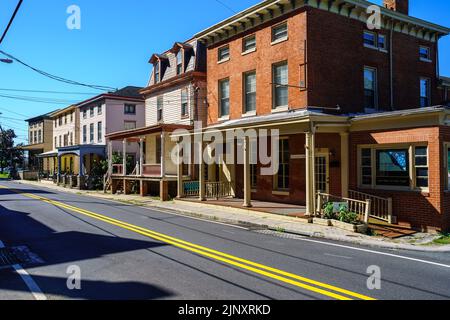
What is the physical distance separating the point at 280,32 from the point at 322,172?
22.7 feet

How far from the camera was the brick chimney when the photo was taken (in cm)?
2077

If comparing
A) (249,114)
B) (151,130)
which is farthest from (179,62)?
(249,114)

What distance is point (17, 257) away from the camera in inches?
347

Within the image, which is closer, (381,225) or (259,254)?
(259,254)

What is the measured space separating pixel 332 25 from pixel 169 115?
13.4m

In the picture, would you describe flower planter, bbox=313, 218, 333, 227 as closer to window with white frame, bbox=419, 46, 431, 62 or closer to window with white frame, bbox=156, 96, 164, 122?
window with white frame, bbox=419, 46, 431, 62

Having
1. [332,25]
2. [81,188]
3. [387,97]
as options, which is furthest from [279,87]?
[81,188]

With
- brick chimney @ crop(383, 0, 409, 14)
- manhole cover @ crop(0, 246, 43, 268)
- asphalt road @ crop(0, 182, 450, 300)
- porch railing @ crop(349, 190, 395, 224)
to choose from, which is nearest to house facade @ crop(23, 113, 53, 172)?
brick chimney @ crop(383, 0, 409, 14)

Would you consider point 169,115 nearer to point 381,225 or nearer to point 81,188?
point 81,188

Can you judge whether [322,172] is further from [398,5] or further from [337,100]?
[398,5]

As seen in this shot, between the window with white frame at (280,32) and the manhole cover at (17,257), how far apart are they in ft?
45.5

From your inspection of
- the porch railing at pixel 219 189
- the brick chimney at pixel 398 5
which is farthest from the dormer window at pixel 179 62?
the brick chimney at pixel 398 5

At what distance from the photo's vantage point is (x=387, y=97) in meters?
19.6

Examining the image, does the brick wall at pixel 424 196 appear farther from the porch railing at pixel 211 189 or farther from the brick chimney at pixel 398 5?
the brick chimney at pixel 398 5
